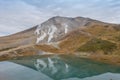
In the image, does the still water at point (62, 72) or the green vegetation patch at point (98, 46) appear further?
the green vegetation patch at point (98, 46)

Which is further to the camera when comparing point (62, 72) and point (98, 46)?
point (98, 46)

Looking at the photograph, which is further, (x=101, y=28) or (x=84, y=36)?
(x=101, y=28)

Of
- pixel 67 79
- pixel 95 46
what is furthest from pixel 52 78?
pixel 95 46

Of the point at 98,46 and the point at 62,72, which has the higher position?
the point at 98,46

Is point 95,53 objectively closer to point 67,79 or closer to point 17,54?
point 17,54

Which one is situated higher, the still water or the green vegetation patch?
the green vegetation patch

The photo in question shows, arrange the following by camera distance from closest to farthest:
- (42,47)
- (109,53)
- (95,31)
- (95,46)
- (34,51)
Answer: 1. (109,53)
2. (95,46)
3. (34,51)
4. (42,47)
5. (95,31)

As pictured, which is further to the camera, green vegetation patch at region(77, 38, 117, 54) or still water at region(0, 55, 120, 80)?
green vegetation patch at region(77, 38, 117, 54)

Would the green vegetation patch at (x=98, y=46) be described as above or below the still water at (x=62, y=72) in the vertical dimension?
above
